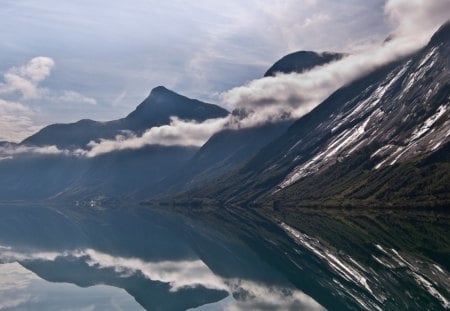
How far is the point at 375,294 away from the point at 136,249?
329ft

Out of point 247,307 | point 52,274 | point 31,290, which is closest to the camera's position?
point 247,307

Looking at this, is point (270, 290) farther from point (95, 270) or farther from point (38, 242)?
point (38, 242)

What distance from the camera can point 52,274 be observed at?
4328 inches

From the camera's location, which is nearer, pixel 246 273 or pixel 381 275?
pixel 381 275

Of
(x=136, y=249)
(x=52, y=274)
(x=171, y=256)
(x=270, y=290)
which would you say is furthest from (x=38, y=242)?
(x=270, y=290)

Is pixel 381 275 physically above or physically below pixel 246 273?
below

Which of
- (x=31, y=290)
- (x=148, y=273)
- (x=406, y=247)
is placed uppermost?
(x=31, y=290)

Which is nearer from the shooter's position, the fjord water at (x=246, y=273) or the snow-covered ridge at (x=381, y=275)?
the snow-covered ridge at (x=381, y=275)

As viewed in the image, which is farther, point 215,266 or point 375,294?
point 215,266

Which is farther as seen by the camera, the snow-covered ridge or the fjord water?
the fjord water

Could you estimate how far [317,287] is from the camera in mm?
82125

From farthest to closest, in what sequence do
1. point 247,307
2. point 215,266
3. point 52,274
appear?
point 215,266 → point 52,274 → point 247,307

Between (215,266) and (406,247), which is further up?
(215,266)

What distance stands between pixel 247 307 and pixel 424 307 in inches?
939
